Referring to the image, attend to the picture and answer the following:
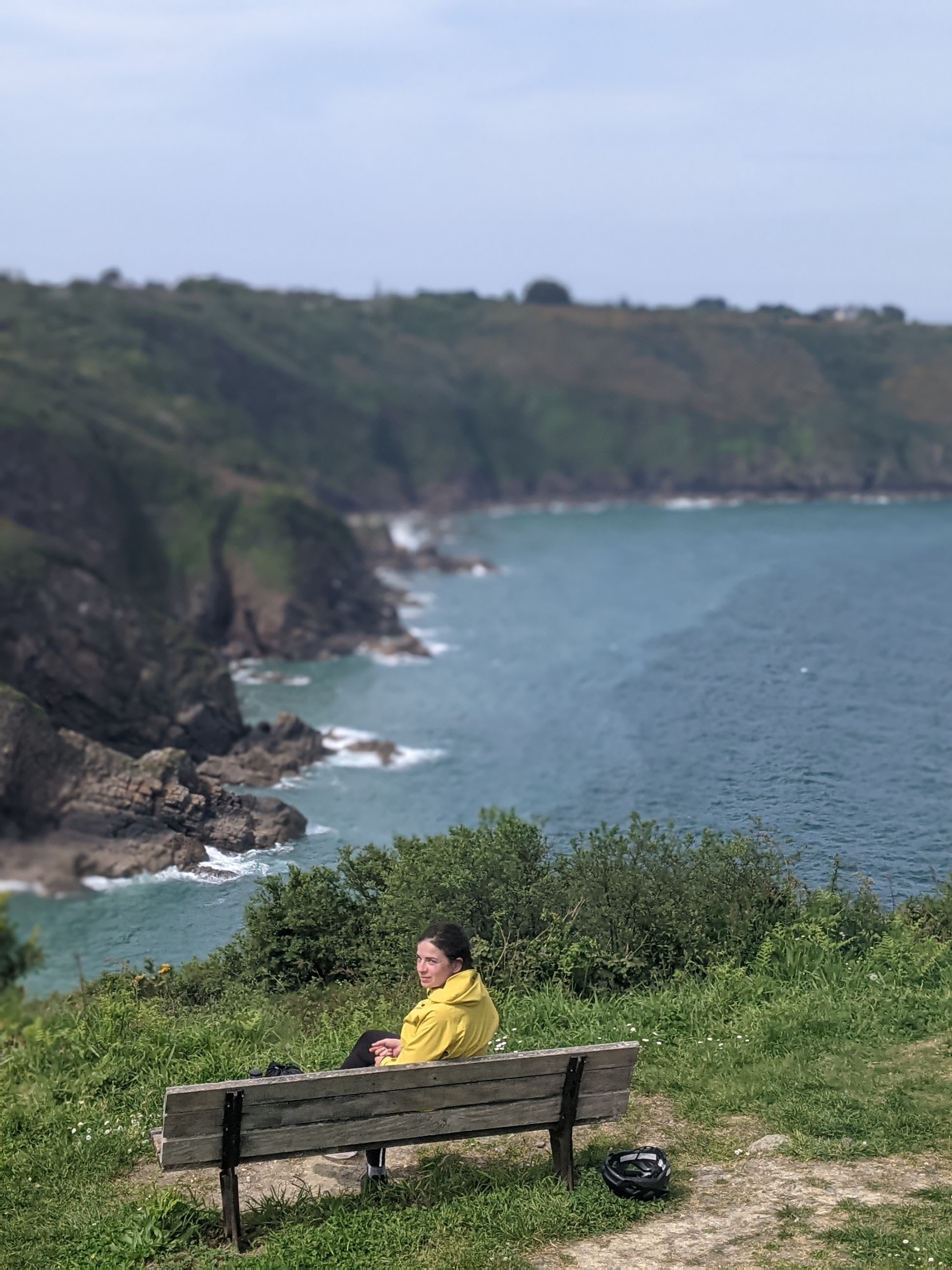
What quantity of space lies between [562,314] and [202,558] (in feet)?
262

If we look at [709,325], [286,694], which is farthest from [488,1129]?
[709,325]

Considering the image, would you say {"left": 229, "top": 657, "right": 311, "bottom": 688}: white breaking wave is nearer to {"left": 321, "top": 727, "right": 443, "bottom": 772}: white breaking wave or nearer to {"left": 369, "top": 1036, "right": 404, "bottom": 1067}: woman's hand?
{"left": 321, "top": 727, "right": 443, "bottom": 772}: white breaking wave

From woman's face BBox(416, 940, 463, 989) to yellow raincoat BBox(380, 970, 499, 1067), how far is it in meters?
0.04

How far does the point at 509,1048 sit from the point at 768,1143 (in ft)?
8.06

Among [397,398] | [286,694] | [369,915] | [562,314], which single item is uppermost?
[562,314]

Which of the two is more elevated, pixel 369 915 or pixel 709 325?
pixel 709 325

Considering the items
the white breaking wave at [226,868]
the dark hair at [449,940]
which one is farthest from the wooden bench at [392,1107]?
the white breaking wave at [226,868]

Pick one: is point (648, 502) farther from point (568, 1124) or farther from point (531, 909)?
point (568, 1124)

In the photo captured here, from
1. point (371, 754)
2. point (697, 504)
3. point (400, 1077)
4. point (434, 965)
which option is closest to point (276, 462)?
point (697, 504)

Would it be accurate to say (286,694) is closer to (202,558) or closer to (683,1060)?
(202,558)

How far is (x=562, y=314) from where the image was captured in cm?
14212

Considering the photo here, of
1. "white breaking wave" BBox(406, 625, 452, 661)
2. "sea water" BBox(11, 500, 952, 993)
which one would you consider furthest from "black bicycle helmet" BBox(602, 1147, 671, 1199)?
"white breaking wave" BBox(406, 625, 452, 661)

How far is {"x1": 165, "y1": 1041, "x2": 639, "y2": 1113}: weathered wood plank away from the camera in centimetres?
741

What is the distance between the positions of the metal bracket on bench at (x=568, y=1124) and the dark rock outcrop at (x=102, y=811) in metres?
11.3
